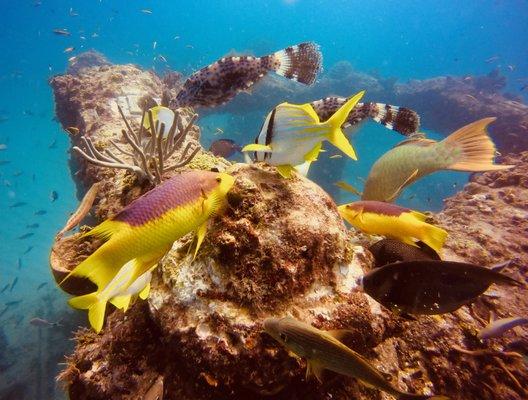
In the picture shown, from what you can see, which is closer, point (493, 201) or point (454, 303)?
point (454, 303)

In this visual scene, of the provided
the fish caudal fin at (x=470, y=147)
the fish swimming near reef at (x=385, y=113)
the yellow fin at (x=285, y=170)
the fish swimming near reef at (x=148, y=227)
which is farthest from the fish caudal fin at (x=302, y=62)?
the fish swimming near reef at (x=148, y=227)

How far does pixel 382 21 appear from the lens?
6422 inches

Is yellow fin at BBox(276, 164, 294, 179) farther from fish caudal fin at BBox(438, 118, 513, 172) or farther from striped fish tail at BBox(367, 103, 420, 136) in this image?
fish caudal fin at BBox(438, 118, 513, 172)

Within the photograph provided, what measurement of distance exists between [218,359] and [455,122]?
79.2 ft

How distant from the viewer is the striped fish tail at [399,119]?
2278 millimetres

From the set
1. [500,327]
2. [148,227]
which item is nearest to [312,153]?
[148,227]

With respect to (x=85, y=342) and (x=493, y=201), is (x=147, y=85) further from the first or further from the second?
(x=493, y=201)

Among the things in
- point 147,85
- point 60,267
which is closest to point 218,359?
point 60,267

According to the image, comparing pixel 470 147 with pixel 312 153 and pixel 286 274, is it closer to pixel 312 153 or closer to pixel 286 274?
pixel 312 153

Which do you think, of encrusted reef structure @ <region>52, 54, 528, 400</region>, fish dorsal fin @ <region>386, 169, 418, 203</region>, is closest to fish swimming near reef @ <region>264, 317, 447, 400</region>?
encrusted reef structure @ <region>52, 54, 528, 400</region>

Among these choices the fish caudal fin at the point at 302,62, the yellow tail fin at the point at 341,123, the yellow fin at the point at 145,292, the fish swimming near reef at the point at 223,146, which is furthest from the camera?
the fish swimming near reef at the point at 223,146

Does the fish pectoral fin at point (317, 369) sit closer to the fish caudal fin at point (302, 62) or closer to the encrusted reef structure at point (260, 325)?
the encrusted reef structure at point (260, 325)

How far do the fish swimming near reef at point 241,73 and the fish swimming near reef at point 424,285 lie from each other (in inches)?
69.1

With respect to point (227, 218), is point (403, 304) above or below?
below
